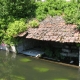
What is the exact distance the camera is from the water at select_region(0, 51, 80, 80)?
15.5m

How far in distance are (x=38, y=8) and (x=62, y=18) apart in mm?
3743

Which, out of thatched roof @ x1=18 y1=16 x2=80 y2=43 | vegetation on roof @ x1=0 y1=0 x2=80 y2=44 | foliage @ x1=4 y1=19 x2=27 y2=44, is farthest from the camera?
vegetation on roof @ x1=0 y1=0 x2=80 y2=44

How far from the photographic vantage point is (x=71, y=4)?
69.5 ft

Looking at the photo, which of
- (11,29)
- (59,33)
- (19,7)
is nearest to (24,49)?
(11,29)

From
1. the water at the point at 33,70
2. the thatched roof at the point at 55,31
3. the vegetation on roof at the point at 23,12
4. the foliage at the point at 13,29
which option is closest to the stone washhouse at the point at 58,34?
the thatched roof at the point at 55,31

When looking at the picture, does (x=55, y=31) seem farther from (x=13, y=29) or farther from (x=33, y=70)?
(x=13, y=29)

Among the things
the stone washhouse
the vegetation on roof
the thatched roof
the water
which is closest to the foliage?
the vegetation on roof

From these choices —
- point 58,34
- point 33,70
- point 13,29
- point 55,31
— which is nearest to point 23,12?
point 13,29

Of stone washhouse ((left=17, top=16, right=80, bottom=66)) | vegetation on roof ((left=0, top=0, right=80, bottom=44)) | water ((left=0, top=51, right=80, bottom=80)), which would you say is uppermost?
vegetation on roof ((left=0, top=0, right=80, bottom=44))

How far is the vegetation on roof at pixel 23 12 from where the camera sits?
2114 centimetres

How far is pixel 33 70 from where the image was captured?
55.5 feet

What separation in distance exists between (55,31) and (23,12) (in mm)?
5871

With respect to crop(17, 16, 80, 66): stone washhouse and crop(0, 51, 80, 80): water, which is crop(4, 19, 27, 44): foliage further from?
crop(0, 51, 80, 80): water

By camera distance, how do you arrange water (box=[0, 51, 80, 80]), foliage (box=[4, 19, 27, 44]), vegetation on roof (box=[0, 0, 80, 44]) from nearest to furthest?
water (box=[0, 51, 80, 80]) → foliage (box=[4, 19, 27, 44]) → vegetation on roof (box=[0, 0, 80, 44])
